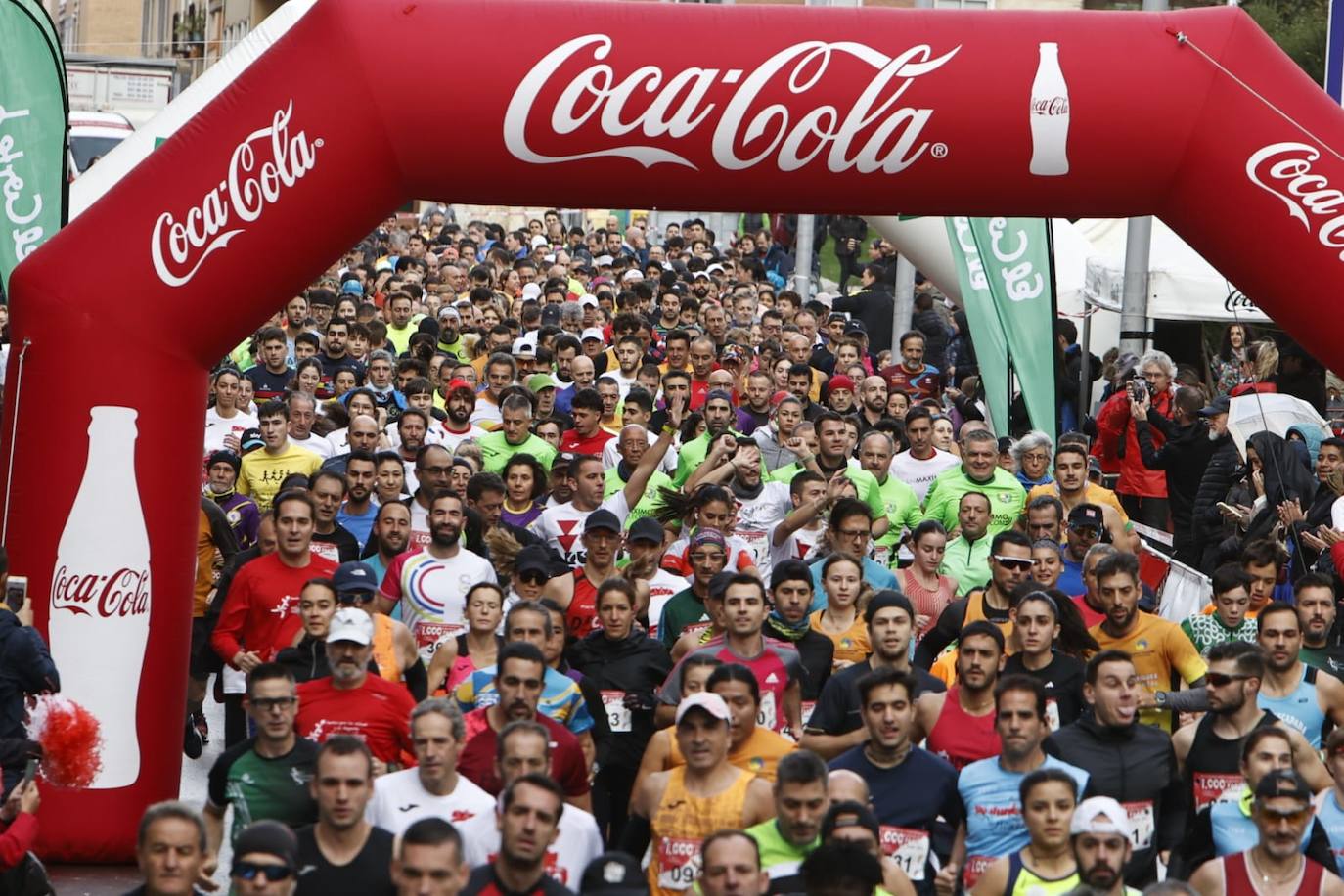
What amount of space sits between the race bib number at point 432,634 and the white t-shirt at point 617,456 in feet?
9.56

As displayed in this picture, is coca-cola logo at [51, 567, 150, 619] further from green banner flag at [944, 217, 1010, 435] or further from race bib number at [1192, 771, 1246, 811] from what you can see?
green banner flag at [944, 217, 1010, 435]

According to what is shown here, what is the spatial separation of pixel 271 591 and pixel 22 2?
178 inches

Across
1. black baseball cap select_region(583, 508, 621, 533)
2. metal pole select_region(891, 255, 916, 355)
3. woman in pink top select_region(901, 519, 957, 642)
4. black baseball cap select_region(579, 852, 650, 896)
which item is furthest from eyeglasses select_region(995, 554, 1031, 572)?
metal pole select_region(891, 255, 916, 355)

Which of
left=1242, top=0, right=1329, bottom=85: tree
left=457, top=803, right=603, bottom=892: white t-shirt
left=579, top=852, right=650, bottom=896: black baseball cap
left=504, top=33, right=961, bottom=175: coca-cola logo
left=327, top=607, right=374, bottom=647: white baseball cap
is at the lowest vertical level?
left=579, top=852, right=650, bottom=896: black baseball cap

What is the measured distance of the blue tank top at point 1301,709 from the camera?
925 cm

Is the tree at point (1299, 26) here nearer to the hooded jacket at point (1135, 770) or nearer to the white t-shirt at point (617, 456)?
the white t-shirt at point (617, 456)

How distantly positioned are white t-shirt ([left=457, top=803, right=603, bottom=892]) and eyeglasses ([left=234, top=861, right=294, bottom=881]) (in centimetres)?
86

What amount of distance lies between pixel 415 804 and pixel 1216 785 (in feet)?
9.88

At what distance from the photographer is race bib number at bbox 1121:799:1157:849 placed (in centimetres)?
834

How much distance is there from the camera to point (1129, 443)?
16078 millimetres

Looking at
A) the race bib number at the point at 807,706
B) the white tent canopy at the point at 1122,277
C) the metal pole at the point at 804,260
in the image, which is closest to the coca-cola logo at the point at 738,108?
the race bib number at the point at 807,706

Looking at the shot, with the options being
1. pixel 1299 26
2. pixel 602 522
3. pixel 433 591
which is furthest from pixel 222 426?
pixel 1299 26

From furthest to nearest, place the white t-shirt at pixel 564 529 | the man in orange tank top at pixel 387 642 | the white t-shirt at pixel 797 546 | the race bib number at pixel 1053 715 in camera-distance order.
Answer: the white t-shirt at pixel 797 546, the white t-shirt at pixel 564 529, the man in orange tank top at pixel 387 642, the race bib number at pixel 1053 715

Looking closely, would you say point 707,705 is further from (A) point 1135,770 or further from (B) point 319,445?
(B) point 319,445
